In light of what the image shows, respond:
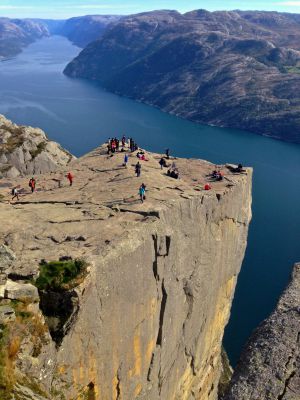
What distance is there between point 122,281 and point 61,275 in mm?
4831

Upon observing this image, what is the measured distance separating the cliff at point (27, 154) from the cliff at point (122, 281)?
939 inches

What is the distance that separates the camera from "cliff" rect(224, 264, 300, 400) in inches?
1750

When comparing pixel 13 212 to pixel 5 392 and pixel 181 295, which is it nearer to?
pixel 181 295

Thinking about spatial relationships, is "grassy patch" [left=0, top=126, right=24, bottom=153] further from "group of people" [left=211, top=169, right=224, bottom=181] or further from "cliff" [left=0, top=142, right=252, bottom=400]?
"group of people" [left=211, top=169, right=224, bottom=181]

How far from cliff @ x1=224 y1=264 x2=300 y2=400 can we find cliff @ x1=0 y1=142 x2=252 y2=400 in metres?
4.49

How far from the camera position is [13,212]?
110ft

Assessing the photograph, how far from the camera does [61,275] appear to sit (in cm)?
2411

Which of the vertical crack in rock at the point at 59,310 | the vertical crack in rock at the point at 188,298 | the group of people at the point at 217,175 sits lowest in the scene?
the vertical crack in rock at the point at 188,298

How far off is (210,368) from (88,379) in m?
26.3

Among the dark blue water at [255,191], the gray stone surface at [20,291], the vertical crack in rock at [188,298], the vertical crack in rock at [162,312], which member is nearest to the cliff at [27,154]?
the vertical crack in rock at [188,298]

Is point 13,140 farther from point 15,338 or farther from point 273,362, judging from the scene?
point 15,338

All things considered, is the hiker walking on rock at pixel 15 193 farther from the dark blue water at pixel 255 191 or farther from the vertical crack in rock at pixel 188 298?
the dark blue water at pixel 255 191

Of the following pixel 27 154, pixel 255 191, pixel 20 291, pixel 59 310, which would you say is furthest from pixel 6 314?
pixel 255 191

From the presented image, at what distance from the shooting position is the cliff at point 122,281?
895 inches
